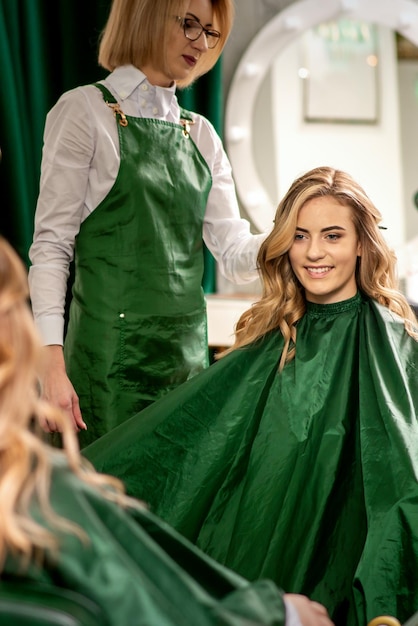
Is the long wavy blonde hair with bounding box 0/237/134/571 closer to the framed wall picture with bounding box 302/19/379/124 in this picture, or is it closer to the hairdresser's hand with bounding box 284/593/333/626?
the hairdresser's hand with bounding box 284/593/333/626

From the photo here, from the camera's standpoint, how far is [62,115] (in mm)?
2293

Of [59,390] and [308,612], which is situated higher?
[59,390]

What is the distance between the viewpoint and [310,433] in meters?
2.07

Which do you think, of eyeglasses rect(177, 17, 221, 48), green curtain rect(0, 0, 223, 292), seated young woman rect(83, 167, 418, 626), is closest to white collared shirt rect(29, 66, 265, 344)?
eyeglasses rect(177, 17, 221, 48)

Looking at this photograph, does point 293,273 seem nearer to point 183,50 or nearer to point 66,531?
point 183,50

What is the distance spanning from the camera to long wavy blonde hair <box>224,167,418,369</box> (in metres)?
2.24

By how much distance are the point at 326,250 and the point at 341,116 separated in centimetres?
159

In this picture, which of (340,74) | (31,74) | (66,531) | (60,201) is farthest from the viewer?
(340,74)

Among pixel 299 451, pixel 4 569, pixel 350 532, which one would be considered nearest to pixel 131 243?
pixel 299 451

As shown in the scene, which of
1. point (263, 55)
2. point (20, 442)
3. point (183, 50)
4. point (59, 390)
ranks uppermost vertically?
point (263, 55)

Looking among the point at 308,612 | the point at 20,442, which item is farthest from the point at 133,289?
the point at 20,442

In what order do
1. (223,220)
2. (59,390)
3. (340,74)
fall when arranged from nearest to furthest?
(59,390), (223,220), (340,74)

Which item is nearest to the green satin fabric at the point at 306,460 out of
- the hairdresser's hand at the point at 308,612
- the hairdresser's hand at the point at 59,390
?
the hairdresser's hand at the point at 59,390

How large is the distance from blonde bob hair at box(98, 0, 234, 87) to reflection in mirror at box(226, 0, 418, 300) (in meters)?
1.24
